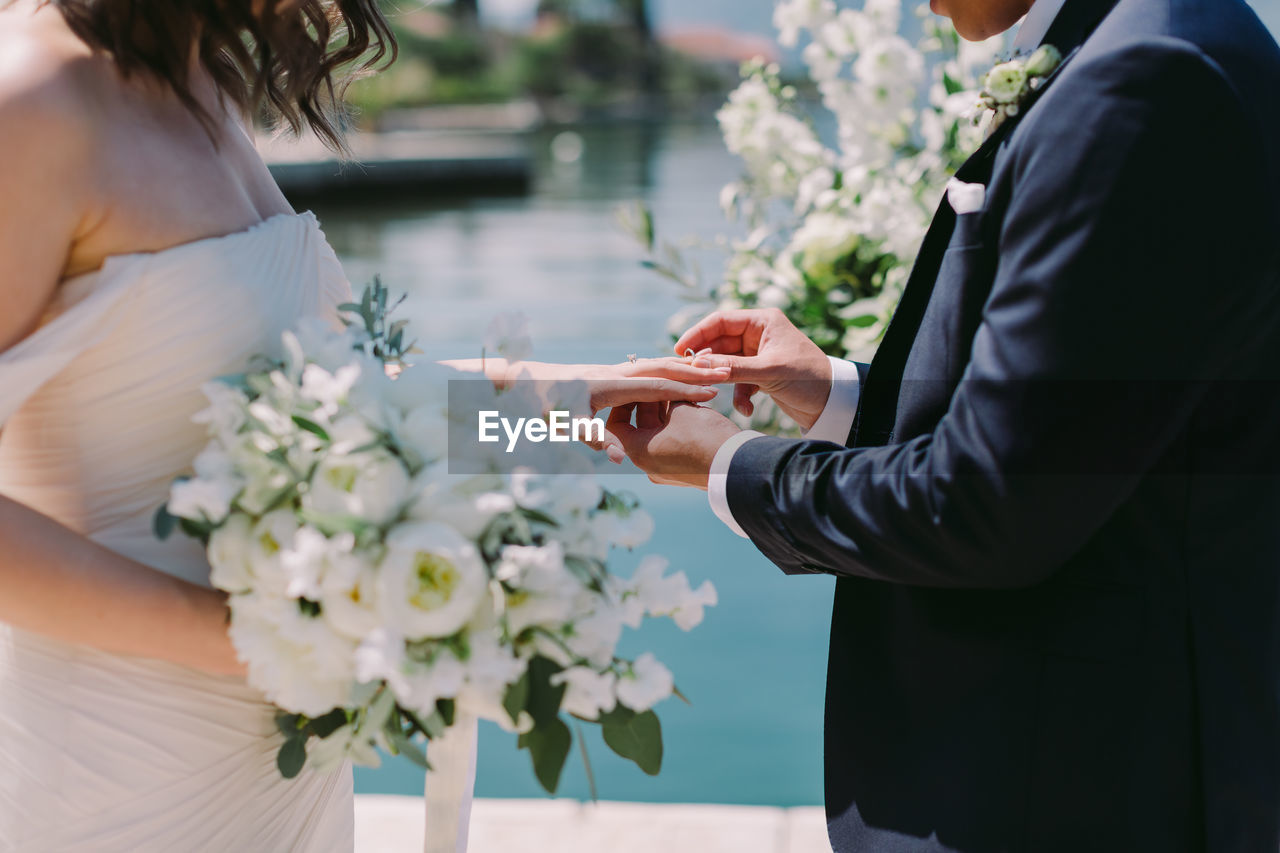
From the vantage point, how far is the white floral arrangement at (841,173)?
238 cm

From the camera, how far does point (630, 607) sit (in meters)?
0.97

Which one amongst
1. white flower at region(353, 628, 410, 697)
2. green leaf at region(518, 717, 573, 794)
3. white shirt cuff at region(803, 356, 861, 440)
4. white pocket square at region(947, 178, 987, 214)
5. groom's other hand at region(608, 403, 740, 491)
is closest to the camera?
white flower at region(353, 628, 410, 697)

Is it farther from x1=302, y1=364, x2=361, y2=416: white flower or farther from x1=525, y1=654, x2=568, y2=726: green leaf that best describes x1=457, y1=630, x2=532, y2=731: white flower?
x1=302, y1=364, x2=361, y2=416: white flower

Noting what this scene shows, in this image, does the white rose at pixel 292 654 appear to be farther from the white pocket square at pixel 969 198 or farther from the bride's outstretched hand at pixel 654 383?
the white pocket square at pixel 969 198

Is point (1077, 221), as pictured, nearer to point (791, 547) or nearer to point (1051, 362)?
point (1051, 362)

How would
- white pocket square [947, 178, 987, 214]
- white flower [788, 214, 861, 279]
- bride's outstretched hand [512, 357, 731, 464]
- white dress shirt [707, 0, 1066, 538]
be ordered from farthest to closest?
1. white flower [788, 214, 861, 279]
2. bride's outstretched hand [512, 357, 731, 464]
3. white dress shirt [707, 0, 1066, 538]
4. white pocket square [947, 178, 987, 214]

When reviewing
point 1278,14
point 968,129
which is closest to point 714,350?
point 968,129

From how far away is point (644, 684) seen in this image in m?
0.95

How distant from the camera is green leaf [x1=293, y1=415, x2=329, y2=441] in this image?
2.99 ft

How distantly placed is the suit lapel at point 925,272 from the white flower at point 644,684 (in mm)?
466

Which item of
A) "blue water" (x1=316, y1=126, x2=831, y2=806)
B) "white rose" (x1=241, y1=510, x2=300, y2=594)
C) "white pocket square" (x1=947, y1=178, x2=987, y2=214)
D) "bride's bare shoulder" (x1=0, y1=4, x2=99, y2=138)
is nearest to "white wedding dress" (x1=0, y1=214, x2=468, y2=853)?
"bride's bare shoulder" (x1=0, y1=4, x2=99, y2=138)

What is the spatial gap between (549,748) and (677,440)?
0.55m

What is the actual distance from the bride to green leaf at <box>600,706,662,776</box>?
0.39 m

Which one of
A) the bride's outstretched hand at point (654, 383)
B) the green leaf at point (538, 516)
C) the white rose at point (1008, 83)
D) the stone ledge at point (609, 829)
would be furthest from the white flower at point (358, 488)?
the stone ledge at point (609, 829)
